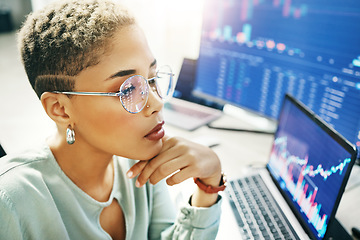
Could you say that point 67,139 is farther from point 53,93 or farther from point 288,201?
point 288,201

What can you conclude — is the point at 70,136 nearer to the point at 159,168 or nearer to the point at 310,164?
the point at 159,168

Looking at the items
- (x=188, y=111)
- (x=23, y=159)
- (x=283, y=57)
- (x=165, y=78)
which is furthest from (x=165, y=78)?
(x=188, y=111)

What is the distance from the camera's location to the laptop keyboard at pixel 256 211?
85cm

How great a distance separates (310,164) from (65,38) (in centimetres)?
76

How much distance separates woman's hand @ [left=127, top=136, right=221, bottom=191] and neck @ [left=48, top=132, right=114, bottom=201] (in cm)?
10

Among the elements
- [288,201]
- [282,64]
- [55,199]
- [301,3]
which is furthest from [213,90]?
[55,199]

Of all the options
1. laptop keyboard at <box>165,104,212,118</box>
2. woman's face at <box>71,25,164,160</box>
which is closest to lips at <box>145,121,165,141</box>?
woman's face at <box>71,25,164,160</box>

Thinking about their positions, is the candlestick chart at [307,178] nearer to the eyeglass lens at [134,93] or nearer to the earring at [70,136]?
the eyeglass lens at [134,93]

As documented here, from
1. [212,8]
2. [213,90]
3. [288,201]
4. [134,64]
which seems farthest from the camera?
[213,90]

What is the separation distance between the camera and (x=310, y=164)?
0.90 m

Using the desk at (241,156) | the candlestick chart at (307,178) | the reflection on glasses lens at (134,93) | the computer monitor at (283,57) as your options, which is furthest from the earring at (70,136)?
the computer monitor at (283,57)

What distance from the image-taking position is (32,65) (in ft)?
2.37

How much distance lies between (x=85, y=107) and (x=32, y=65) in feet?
0.54

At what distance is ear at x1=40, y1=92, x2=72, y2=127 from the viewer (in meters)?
0.73
